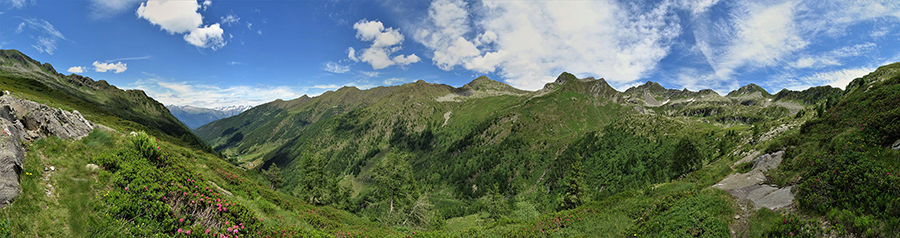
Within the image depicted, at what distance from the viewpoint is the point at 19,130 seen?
11.9 m

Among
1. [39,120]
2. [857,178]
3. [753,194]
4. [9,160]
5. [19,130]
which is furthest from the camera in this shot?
[753,194]

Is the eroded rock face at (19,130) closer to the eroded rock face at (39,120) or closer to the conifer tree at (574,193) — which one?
the eroded rock face at (39,120)

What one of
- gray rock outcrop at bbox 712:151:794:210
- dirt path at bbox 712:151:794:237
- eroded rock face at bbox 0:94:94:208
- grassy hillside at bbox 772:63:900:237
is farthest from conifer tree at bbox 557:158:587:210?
eroded rock face at bbox 0:94:94:208

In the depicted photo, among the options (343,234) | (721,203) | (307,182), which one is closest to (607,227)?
(721,203)

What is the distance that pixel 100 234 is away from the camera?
8328 mm

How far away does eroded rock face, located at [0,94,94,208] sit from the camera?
842 centimetres

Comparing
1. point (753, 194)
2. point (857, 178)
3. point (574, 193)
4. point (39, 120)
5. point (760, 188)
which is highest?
point (39, 120)

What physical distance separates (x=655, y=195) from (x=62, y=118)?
1656 inches

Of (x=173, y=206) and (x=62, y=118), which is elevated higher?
(x=62, y=118)

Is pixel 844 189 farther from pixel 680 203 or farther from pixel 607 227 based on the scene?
pixel 607 227

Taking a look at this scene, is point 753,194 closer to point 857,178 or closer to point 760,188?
point 760,188

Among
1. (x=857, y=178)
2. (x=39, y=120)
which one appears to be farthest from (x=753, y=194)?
(x=39, y=120)

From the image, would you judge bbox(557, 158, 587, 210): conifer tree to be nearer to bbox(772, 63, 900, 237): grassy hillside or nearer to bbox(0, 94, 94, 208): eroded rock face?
bbox(772, 63, 900, 237): grassy hillside

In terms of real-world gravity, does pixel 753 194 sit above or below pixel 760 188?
below
